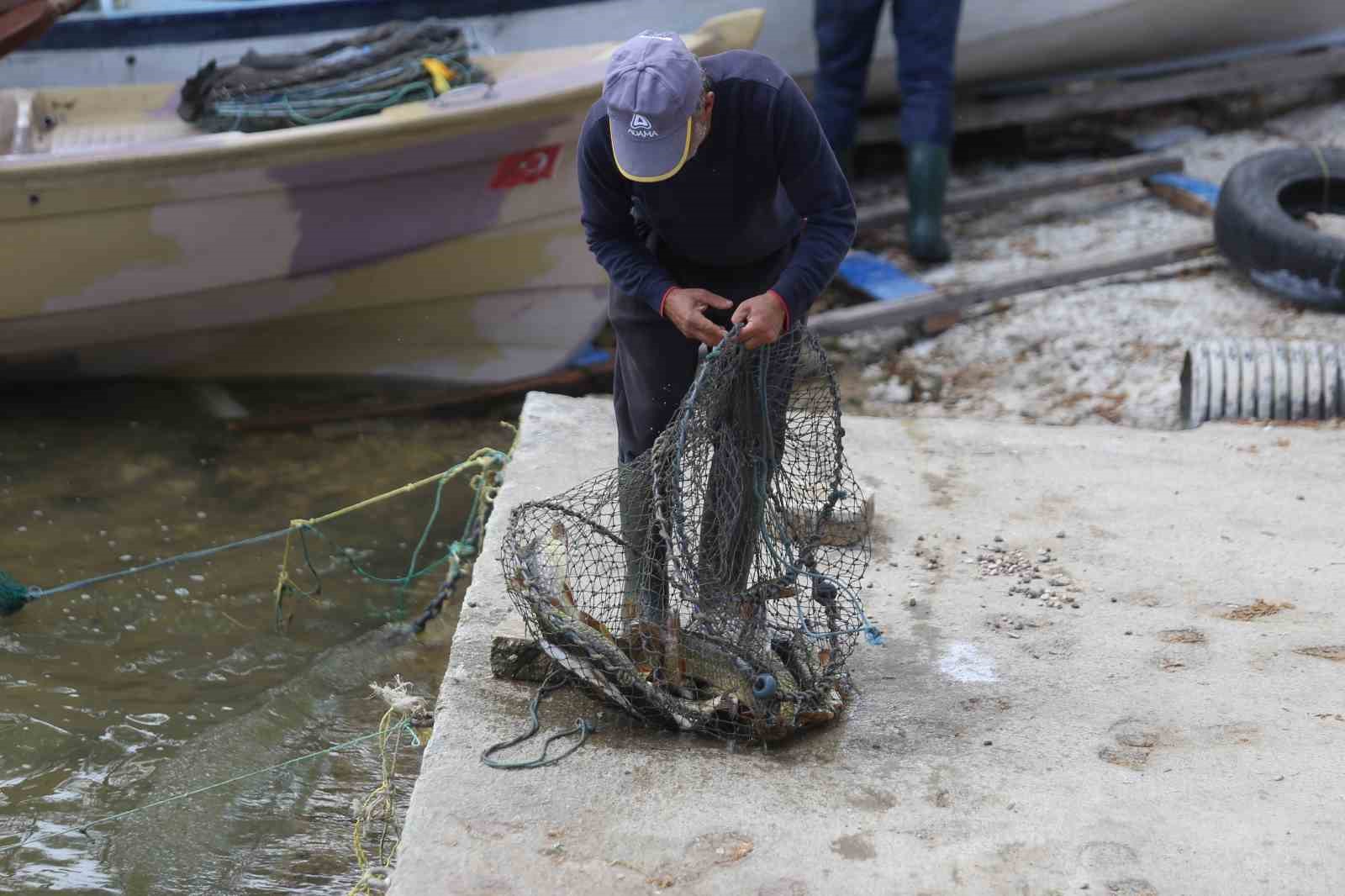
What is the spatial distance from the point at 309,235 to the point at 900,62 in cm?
344

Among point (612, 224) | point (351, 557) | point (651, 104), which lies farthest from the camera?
point (351, 557)

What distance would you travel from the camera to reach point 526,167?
21.4 feet

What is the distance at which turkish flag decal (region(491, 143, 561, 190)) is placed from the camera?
645cm

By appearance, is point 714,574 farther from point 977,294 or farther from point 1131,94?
point 1131,94

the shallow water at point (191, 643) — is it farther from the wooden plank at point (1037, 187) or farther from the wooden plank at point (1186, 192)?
the wooden plank at point (1186, 192)

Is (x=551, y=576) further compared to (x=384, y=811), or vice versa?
(x=384, y=811)

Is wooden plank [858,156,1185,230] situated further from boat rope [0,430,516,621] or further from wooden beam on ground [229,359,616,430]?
boat rope [0,430,516,621]

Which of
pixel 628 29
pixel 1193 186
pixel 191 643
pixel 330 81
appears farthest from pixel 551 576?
pixel 1193 186

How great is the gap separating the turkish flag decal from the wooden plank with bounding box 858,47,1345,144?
9.54 ft

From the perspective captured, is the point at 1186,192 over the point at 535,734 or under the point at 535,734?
under

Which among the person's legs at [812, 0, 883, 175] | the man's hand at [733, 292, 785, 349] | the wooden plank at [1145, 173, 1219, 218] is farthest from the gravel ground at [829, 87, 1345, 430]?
the man's hand at [733, 292, 785, 349]

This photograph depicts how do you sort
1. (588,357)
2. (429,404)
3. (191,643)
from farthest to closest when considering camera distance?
1. (588,357)
2. (429,404)
3. (191,643)

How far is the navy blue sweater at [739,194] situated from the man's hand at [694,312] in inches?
1.7

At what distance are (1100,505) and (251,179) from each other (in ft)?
13.3
